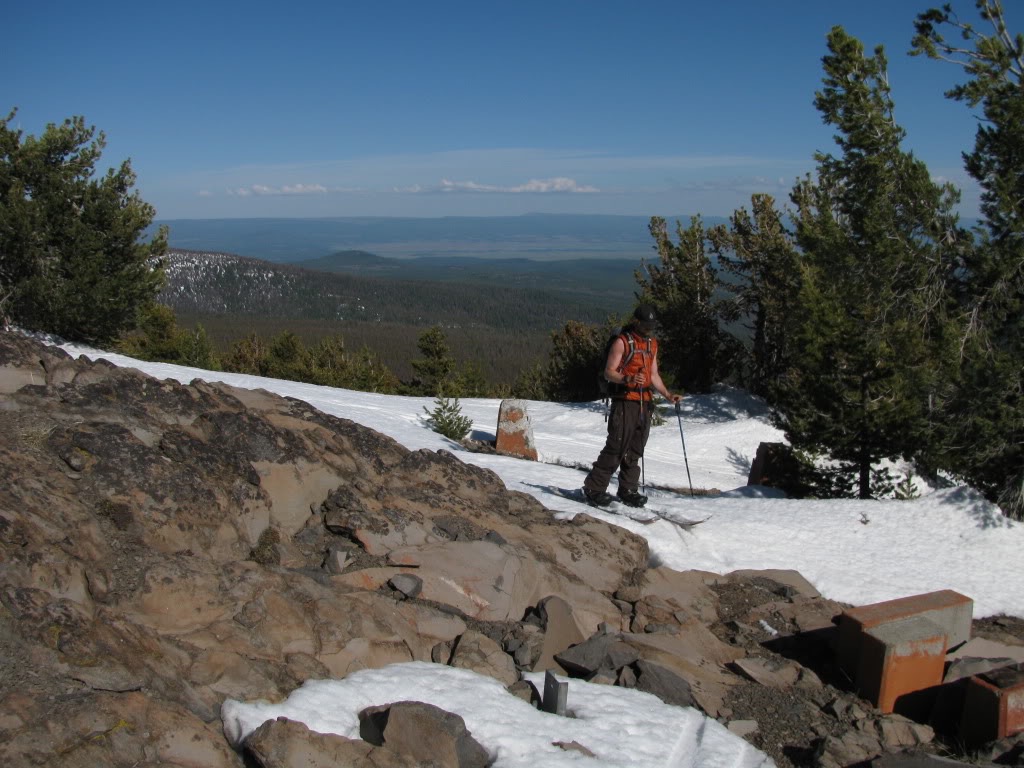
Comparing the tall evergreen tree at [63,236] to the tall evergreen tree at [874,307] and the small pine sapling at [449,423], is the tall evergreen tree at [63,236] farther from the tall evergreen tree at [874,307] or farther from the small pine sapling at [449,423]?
the tall evergreen tree at [874,307]

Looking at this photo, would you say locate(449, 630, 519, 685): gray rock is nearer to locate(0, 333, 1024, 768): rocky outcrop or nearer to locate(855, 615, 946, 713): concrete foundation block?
locate(0, 333, 1024, 768): rocky outcrop

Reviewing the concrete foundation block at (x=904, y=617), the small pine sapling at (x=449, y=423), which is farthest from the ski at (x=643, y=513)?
the small pine sapling at (x=449, y=423)

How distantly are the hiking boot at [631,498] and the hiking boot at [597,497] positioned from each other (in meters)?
0.15

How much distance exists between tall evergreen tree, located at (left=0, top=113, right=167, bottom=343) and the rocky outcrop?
1762 cm

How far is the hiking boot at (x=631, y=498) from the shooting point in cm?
850

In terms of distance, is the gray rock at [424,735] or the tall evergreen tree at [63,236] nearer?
the gray rock at [424,735]

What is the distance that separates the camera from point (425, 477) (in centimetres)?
748

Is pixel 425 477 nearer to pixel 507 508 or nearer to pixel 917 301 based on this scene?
pixel 507 508

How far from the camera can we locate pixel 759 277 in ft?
98.8

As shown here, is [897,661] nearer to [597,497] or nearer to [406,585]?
[406,585]

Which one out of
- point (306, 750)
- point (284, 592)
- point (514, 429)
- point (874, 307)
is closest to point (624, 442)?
point (284, 592)

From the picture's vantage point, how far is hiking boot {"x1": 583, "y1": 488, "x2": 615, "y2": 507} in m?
8.48

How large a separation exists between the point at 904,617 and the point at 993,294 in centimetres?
854

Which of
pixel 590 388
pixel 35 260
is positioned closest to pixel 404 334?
pixel 590 388
